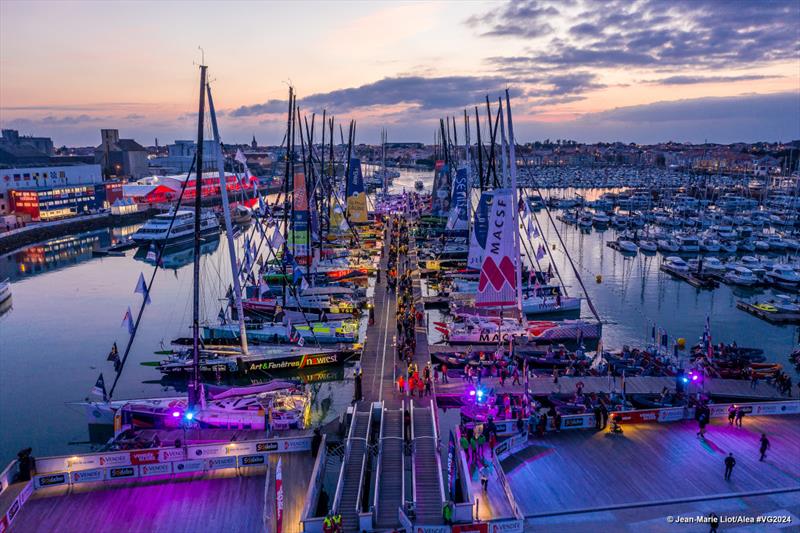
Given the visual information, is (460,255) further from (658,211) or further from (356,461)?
(658,211)

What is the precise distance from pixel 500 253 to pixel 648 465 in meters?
13.0

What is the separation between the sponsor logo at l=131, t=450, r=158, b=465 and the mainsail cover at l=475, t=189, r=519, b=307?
16603mm

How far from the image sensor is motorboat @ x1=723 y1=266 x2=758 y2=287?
4838 cm

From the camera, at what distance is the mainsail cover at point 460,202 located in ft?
166

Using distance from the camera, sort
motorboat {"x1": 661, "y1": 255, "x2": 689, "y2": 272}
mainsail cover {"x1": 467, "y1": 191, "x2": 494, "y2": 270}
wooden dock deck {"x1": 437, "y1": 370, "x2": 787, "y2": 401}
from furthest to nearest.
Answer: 1. motorboat {"x1": 661, "y1": 255, "x2": 689, "y2": 272}
2. mainsail cover {"x1": 467, "y1": 191, "x2": 494, "y2": 270}
3. wooden dock deck {"x1": 437, "y1": 370, "x2": 787, "y2": 401}

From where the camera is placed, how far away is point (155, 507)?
15508mm

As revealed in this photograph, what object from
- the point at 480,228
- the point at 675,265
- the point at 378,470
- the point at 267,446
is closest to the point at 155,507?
the point at 267,446

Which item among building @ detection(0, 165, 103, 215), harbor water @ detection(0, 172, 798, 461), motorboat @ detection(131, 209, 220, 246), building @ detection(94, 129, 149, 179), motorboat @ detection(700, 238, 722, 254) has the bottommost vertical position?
harbor water @ detection(0, 172, 798, 461)

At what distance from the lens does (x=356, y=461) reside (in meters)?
17.2

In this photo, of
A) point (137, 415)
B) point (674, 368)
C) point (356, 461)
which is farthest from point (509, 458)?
point (137, 415)

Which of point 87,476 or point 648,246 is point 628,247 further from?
point 87,476

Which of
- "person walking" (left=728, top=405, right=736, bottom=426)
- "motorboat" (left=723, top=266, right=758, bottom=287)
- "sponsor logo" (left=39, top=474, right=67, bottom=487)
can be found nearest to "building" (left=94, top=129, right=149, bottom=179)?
"motorboat" (left=723, top=266, right=758, bottom=287)

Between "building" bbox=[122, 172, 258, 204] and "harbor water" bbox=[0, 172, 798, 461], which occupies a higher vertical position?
"building" bbox=[122, 172, 258, 204]

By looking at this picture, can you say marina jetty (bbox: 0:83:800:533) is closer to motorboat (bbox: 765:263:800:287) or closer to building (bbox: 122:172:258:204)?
motorboat (bbox: 765:263:800:287)
